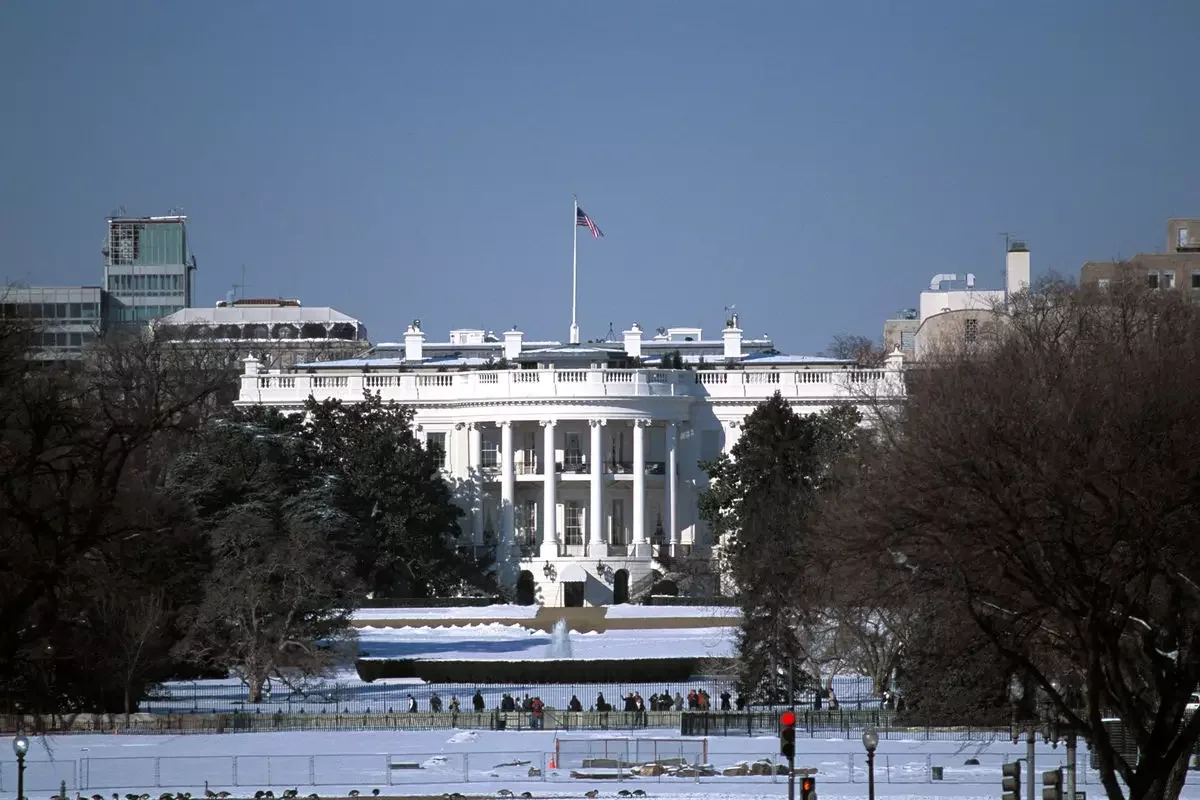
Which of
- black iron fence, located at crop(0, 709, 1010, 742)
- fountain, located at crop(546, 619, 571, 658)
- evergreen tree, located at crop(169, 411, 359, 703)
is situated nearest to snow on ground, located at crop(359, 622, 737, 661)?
fountain, located at crop(546, 619, 571, 658)

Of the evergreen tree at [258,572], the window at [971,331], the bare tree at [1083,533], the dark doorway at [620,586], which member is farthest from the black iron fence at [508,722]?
the dark doorway at [620,586]

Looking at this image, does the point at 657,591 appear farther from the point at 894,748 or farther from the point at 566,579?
the point at 894,748

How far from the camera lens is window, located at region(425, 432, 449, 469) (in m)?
108

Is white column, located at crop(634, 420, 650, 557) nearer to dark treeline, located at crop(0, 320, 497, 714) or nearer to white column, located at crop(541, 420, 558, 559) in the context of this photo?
white column, located at crop(541, 420, 558, 559)

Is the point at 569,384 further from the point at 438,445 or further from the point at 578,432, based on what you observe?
the point at 438,445

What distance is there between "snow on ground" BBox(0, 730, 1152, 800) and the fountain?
2063 cm

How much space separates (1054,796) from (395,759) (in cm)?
2187

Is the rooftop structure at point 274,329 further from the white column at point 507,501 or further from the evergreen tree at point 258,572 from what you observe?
the evergreen tree at point 258,572

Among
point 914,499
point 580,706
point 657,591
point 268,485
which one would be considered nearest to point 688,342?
point 657,591

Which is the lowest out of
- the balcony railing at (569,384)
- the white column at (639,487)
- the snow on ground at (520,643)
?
the snow on ground at (520,643)

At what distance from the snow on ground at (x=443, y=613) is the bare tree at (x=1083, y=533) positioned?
1977 inches

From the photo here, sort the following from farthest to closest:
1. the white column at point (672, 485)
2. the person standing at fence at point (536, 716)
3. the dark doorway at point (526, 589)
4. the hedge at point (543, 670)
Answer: the white column at point (672, 485) → the dark doorway at point (526, 589) → the hedge at point (543, 670) → the person standing at fence at point (536, 716)

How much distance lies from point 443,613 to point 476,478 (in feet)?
74.6

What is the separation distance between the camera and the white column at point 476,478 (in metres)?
115
